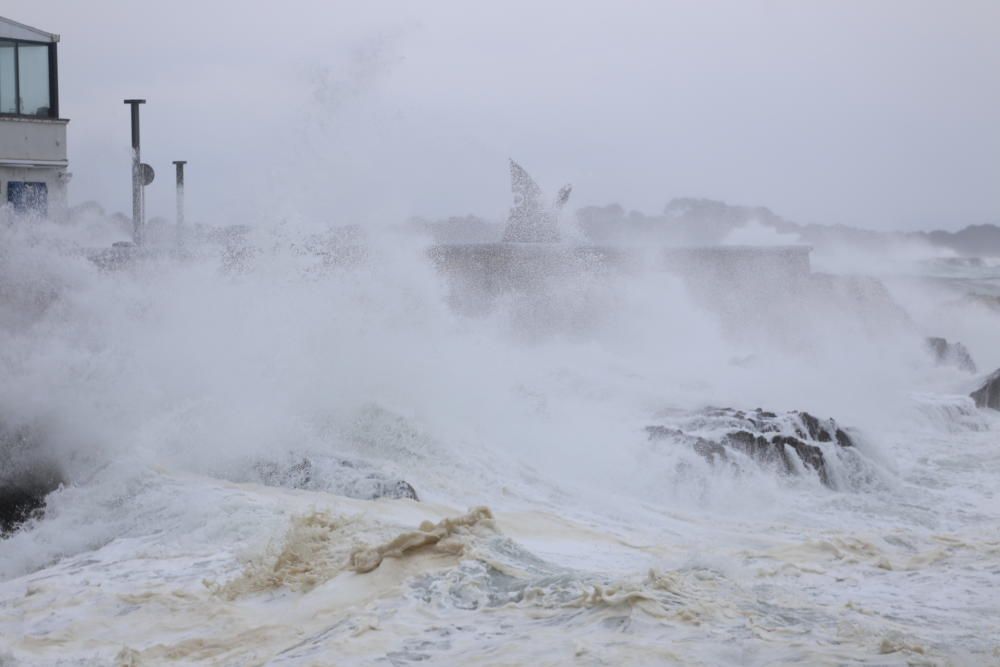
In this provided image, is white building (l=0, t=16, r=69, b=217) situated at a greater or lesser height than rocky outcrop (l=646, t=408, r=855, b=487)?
greater

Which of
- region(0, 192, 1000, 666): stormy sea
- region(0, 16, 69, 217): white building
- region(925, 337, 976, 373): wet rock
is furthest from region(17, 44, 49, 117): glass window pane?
region(925, 337, 976, 373): wet rock

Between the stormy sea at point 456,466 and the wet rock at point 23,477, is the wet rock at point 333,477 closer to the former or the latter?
the stormy sea at point 456,466

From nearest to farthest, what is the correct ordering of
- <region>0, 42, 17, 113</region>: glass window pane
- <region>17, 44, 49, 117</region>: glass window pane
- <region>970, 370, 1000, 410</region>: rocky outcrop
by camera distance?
<region>0, 42, 17, 113</region>: glass window pane → <region>17, 44, 49, 117</region>: glass window pane → <region>970, 370, 1000, 410</region>: rocky outcrop

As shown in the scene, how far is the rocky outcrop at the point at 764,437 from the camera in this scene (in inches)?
372

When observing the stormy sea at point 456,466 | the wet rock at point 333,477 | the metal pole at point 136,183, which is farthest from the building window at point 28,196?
the wet rock at point 333,477

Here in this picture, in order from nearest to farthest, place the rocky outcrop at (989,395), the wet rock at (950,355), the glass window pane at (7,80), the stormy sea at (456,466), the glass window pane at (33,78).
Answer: the stormy sea at (456,466)
the glass window pane at (7,80)
the glass window pane at (33,78)
the rocky outcrop at (989,395)
the wet rock at (950,355)

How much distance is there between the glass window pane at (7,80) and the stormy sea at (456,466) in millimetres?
1687

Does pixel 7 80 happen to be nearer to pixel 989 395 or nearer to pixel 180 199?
pixel 180 199

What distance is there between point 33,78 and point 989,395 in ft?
39.6

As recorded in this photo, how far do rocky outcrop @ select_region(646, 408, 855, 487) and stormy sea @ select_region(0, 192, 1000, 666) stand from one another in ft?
0.12

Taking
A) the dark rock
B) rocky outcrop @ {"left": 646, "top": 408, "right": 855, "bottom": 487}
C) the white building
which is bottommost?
the dark rock

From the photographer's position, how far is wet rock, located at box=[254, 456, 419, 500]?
741 cm

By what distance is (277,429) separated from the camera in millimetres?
8672

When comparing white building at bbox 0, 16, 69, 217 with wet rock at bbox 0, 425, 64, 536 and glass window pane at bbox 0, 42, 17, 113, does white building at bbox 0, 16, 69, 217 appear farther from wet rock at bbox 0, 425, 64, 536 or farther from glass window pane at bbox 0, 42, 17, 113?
wet rock at bbox 0, 425, 64, 536
